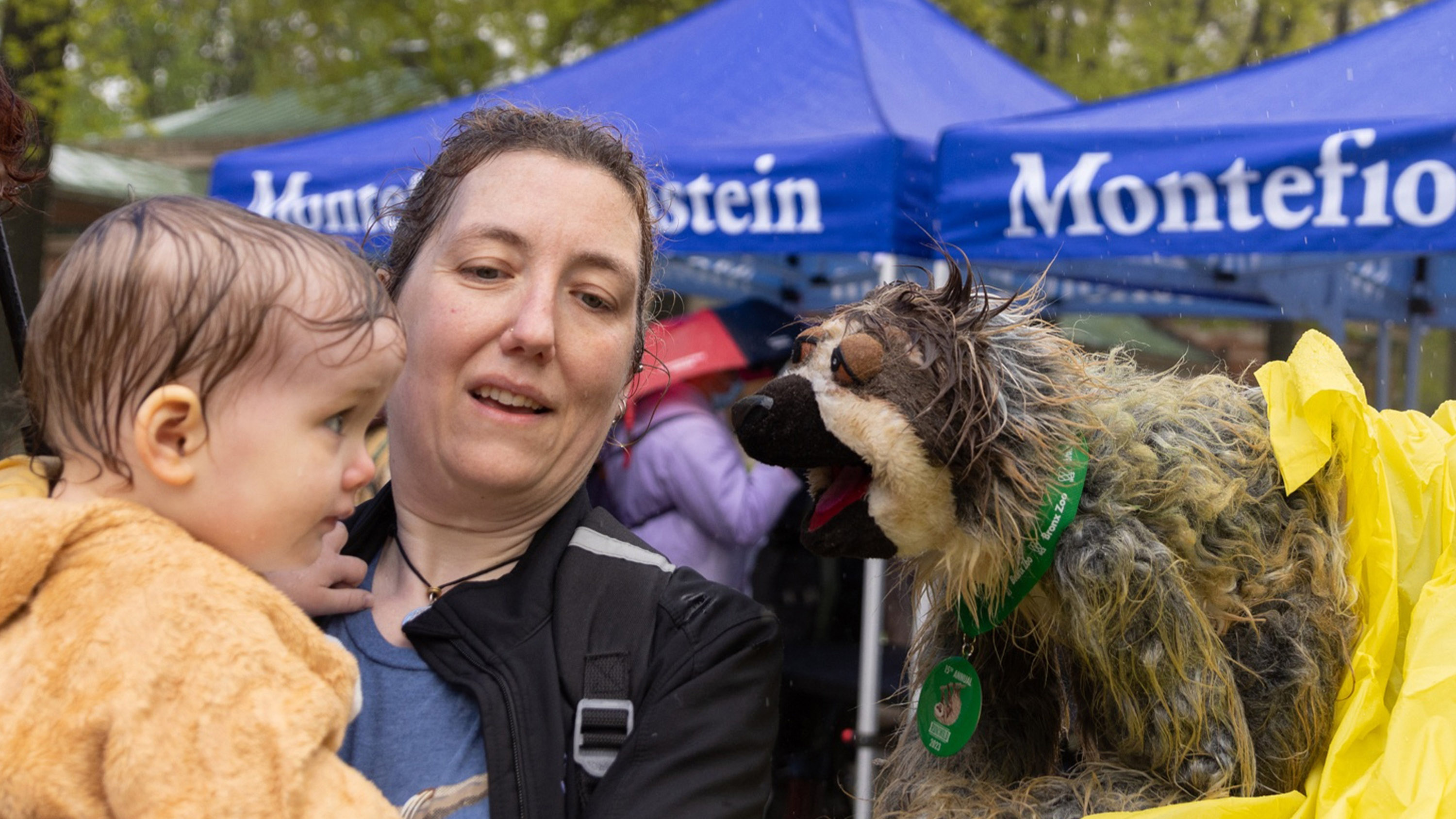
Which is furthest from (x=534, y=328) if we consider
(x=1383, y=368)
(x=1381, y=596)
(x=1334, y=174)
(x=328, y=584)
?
(x=1383, y=368)

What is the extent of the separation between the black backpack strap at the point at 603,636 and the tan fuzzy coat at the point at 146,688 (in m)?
0.27

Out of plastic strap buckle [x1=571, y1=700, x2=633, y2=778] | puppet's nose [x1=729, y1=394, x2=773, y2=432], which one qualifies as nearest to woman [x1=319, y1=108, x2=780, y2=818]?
plastic strap buckle [x1=571, y1=700, x2=633, y2=778]

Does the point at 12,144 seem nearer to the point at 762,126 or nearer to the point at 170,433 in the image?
the point at 170,433

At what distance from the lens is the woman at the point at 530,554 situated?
125 centimetres

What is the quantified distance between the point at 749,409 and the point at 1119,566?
0.50 m

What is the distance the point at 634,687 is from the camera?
128 centimetres

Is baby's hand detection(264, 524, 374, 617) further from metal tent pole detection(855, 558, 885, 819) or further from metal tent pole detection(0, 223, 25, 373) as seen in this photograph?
metal tent pole detection(855, 558, 885, 819)

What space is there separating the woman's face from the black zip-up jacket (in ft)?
0.46

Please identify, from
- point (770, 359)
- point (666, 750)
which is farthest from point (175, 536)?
point (770, 359)

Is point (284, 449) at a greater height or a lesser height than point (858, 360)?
lesser

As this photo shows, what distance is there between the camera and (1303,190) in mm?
2650

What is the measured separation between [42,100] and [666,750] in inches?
269

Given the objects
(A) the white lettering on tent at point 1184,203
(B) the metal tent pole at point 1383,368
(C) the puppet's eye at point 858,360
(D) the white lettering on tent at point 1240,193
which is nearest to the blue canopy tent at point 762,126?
(A) the white lettering on tent at point 1184,203

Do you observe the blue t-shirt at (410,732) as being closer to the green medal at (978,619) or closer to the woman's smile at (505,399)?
the woman's smile at (505,399)
